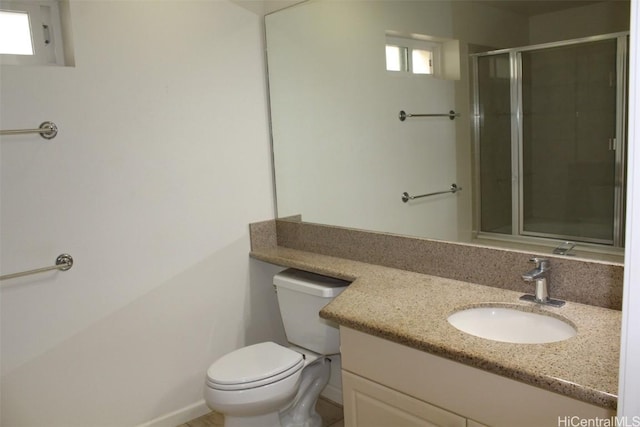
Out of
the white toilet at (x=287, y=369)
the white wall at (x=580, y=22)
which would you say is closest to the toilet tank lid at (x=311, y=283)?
the white toilet at (x=287, y=369)

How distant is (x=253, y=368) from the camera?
2125mm

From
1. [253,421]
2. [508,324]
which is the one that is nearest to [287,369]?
[253,421]

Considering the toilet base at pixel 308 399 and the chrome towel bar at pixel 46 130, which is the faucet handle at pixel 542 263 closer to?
the toilet base at pixel 308 399

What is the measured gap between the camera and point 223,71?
8.22ft

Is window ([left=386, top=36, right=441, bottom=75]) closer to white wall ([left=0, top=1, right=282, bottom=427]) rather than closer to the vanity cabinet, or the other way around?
white wall ([left=0, top=1, right=282, bottom=427])

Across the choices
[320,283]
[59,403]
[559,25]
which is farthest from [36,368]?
[559,25]

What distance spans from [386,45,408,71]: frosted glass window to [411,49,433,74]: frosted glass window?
5 centimetres

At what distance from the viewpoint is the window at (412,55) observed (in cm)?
207

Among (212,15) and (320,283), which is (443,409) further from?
(212,15)

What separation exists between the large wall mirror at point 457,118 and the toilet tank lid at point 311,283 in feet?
1.01

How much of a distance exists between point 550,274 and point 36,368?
200 cm

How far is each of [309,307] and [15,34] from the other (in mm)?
1659

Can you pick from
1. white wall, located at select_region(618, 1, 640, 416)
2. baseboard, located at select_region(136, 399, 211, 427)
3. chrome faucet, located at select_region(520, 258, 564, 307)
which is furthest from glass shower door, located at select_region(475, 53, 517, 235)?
baseboard, located at select_region(136, 399, 211, 427)

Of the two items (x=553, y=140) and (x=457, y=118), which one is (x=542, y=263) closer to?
(x=553, y=140)
